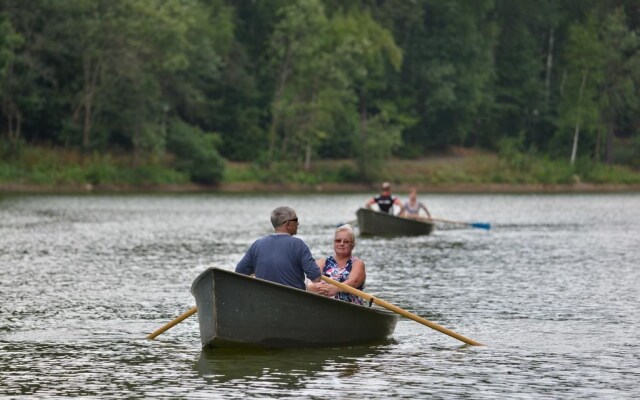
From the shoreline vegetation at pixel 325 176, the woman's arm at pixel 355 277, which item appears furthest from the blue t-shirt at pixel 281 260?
the shoreline vegetation at pixel 325 176

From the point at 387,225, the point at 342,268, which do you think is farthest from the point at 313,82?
the point at 342,268

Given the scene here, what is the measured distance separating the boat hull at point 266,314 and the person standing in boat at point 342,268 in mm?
438

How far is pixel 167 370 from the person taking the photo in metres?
17.5

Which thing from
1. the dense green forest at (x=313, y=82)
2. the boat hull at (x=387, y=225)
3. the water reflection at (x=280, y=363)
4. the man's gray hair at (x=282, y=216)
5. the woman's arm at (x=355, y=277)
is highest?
the dense green forest at (x=313, y=82)

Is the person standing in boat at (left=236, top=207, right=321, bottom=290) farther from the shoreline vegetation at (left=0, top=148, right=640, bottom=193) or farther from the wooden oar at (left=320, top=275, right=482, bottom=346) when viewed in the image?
the shoreline vegetation at (left=0, top=148, right=640, bottom=193)

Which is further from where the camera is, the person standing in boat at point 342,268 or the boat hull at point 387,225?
the boat hull at point 387,225

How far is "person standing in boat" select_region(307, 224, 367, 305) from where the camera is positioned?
19266 mm

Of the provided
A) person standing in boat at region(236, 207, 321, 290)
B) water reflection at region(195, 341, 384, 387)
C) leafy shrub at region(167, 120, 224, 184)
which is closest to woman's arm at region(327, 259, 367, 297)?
water reflection at region(195, 341, 384, 387)

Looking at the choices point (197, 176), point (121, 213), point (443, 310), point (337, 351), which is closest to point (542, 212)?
point (121, 213)

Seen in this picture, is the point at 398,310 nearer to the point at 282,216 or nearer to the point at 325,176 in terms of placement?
the point at 282,216

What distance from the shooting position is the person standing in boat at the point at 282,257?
18156mm

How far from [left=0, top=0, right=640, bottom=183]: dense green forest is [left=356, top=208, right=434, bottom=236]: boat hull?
123ft

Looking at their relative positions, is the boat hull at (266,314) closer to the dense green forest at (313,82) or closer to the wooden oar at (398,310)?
the wooden oar at (398,310)

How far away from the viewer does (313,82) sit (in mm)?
99500
